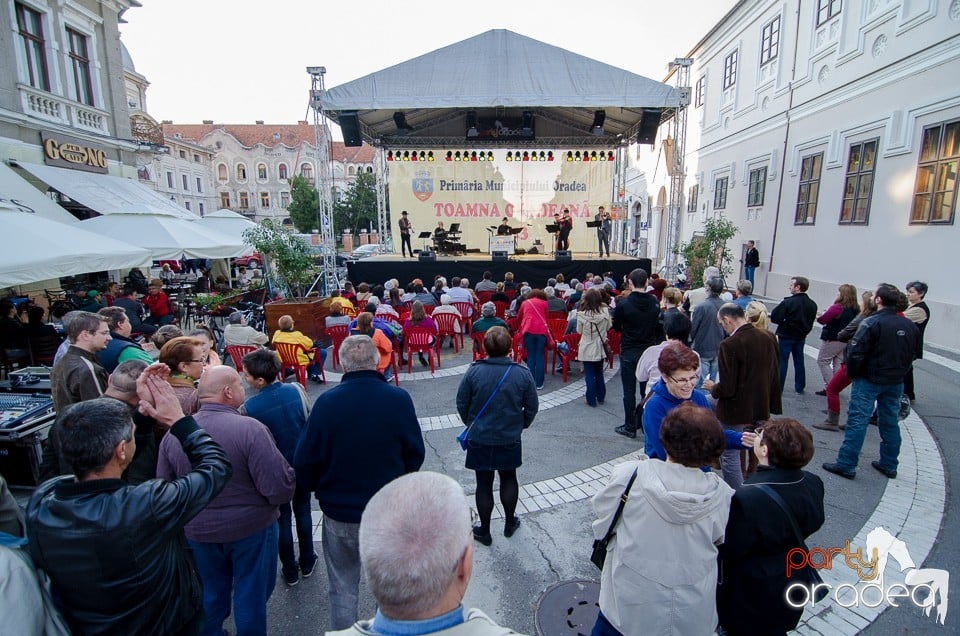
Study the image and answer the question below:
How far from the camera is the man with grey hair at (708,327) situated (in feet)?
17.3

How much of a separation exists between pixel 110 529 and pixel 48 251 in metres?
5.93

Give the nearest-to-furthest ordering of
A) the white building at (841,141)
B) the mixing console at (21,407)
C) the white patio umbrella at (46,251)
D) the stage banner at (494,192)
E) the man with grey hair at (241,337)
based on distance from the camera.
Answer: the mixing console at (21,407)
the white patio umbrella at (46,251)
the man with grey hair at (241,337)
the white building at (841,141)
the stage banner at (494,192)

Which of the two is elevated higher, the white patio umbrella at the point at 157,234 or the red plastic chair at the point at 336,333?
the white patio umbrella at the point at 157,234

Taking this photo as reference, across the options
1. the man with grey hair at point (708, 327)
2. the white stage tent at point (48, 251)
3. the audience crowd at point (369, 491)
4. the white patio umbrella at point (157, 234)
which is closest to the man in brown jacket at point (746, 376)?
the audience crowd at point (369, 491)

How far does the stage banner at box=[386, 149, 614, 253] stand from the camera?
16547 millimetres

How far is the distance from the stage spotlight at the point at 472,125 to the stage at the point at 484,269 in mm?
4033

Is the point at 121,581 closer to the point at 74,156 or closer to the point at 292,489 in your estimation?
the point at 292,489

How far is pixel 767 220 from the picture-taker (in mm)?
15031

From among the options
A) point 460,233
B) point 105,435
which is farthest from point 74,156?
point 105,435

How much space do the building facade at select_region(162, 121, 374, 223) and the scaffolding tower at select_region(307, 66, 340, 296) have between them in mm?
39517

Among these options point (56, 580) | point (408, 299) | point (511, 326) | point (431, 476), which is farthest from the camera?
point (408, 299)

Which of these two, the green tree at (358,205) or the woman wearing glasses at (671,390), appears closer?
the woman wearing glasses at (671,390)

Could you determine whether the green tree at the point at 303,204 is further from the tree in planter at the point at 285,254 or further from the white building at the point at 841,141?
the white building at the point at 841,141

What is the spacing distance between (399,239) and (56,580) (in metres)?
16.0
